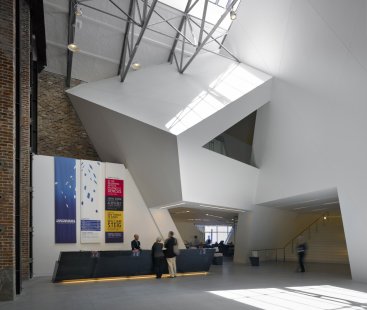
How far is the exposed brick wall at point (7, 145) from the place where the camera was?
861cm

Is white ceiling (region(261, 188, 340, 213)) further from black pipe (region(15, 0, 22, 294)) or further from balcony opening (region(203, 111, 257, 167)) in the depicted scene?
black pipe (region(15, 0, 22, 294))

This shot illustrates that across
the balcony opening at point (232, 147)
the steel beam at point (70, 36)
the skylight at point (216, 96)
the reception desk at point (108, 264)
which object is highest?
the steel beam at point (70, 36)

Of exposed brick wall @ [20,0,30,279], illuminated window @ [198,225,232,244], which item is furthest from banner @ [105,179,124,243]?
illuminated window @ [198,225,232,244]

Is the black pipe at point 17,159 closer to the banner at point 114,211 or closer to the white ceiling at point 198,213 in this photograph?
the banner at point 114,211

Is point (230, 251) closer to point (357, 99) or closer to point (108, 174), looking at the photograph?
point (108, 174)

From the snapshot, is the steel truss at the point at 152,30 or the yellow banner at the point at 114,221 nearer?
the steel truss at the point at 152,30

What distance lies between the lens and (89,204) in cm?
1677

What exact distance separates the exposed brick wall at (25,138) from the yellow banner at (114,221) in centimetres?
433

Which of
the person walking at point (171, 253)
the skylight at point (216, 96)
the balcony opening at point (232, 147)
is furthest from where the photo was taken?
the balcony opening at point (232, 147)

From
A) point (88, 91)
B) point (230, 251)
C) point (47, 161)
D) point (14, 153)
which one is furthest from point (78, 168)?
point (230, 251)

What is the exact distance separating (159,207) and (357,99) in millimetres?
10402

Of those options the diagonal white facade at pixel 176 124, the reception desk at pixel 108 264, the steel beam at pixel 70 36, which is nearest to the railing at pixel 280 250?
the diagonal white facade at pixel 176 124

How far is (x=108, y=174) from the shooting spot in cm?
1780

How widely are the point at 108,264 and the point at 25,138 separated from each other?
5.64 metres
